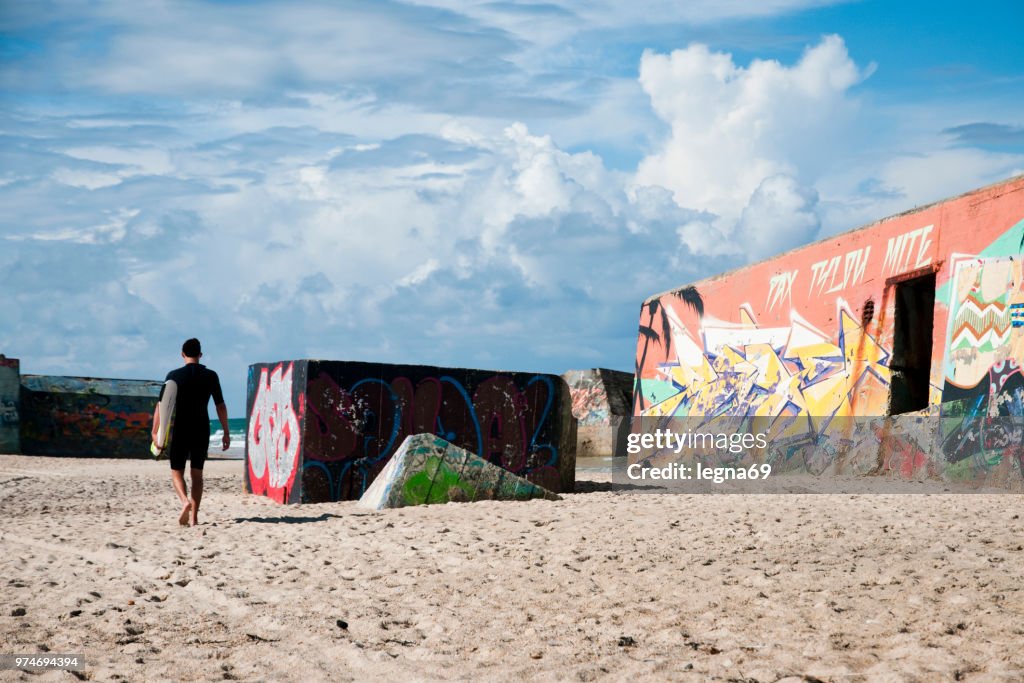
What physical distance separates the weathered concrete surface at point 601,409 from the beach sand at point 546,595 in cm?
1297

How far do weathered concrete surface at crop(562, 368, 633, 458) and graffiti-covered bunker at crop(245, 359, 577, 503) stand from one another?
29.1 ft

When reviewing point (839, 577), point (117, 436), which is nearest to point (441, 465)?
point (839, 577)

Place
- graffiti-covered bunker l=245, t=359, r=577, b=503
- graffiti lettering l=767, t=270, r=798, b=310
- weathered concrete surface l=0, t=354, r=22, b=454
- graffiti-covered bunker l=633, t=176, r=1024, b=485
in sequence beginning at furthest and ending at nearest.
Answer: weathered concrete surface l=0, t=354, r=22, b=454
graffiti lettering l=767, t=270, r=798, b=310
graffiti-covered bunker l=633, t=176, r=1024, b=485
graffiti-covered bunker l=245, t=359, r=577, b=503

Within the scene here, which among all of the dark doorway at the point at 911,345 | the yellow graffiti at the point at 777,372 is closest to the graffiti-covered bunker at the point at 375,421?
the yellow graffiti at the point at 777,372

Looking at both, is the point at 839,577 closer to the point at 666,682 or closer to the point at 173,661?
the point at 666,682

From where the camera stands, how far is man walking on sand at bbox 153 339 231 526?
7688 millimetres

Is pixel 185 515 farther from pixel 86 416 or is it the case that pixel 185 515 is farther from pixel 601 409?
pixel 86 416

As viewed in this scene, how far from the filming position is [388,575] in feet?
18.5

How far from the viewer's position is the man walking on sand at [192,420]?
7688mm

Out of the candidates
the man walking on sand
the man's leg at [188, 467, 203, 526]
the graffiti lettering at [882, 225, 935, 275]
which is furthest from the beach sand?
the graffiti lettering at [882, 225, 935, 275]

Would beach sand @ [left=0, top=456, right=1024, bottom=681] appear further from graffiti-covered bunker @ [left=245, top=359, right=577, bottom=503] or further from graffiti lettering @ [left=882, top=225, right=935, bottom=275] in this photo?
graffiti lettering @ [left=882, top=225, right=935, bottom=275]

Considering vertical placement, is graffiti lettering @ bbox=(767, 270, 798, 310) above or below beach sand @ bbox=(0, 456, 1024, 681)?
above

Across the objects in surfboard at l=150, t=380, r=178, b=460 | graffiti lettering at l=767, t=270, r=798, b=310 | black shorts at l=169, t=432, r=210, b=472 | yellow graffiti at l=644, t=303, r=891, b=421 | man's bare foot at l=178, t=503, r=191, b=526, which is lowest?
man's bare foot at l=178, t=503, r=191, b=526

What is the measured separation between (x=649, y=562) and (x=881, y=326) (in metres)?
8.73
